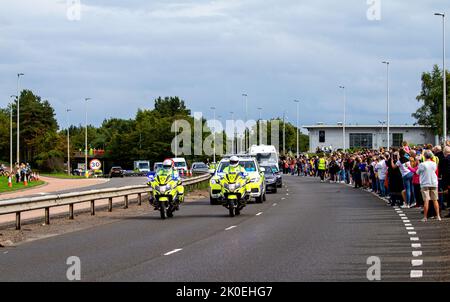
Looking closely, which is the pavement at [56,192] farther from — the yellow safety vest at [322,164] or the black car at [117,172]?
the black car at [117,172]

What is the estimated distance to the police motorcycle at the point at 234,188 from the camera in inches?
1042

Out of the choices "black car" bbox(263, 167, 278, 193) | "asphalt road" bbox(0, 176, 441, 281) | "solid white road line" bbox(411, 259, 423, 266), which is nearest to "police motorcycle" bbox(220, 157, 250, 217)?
"asphalt road" bbox(0, 176, 441, 281)

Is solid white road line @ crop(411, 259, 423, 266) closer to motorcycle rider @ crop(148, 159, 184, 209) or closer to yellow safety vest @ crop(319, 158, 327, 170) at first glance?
motorcycle rider @ crop(148, 159, 184, 209)

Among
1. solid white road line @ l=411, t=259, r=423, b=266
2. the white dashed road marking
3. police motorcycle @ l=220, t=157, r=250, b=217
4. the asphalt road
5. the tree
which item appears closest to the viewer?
the asphalt road

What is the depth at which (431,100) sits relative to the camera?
433 feet

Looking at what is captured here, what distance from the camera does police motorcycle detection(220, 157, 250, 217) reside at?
26.5m

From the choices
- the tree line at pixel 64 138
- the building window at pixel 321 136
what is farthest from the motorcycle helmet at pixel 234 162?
the building window at pixel 321 136

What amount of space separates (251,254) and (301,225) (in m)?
6.96

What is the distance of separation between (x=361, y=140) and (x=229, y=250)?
132789 millimetres

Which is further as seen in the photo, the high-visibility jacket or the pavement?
the high-visibility jacket

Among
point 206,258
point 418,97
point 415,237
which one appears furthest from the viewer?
point 418,97

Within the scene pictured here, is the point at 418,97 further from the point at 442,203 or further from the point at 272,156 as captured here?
the point at 442,203
